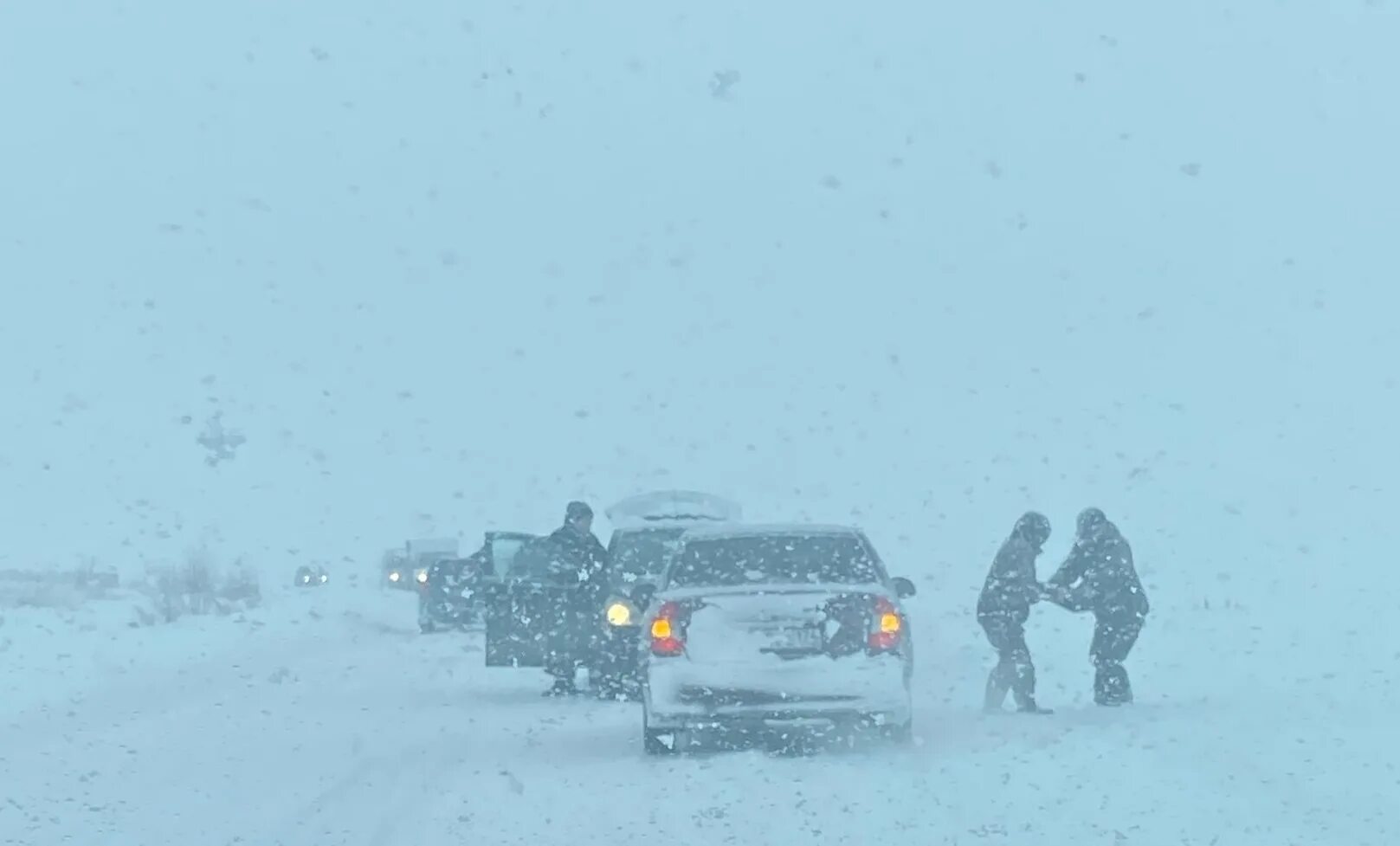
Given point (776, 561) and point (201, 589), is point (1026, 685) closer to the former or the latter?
point (776, 561)

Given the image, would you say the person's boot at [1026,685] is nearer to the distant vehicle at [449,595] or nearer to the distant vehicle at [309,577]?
the distant vehicle at [449,595]

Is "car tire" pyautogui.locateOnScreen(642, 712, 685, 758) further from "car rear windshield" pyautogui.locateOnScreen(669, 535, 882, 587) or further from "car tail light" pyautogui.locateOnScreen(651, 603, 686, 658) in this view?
"car rear windshield" pyautogui.locateOnScreen(669, 535, 882, 587)

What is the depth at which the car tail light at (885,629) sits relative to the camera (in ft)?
40.3

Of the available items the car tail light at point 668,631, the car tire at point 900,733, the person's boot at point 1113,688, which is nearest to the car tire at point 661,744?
the car tail light at point 668,631

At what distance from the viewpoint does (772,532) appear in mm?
13484

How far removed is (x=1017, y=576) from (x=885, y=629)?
2.98m

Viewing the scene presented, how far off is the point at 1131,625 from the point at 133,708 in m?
7.99

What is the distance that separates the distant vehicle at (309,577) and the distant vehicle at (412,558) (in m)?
4.31

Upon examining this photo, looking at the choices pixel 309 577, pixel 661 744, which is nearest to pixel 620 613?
pixel 661 744

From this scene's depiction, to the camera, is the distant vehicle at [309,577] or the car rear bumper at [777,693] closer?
the car rear bumper at [777,693]

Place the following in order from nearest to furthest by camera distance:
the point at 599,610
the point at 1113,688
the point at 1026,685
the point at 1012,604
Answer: the point at 1026,685
the point at 1012,604
the point at 1113,688
the point at 599,610

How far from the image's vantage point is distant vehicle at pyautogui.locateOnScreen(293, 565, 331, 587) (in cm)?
5800

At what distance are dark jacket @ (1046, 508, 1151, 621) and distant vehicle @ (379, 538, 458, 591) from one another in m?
23.2

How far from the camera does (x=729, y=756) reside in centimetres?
1247
